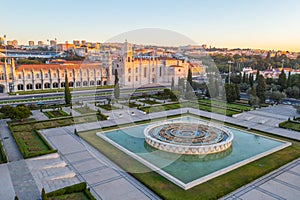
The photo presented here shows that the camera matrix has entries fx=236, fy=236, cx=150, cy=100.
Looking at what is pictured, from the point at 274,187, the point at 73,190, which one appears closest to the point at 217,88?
the point at 274,187

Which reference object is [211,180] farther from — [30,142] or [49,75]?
[49,75]

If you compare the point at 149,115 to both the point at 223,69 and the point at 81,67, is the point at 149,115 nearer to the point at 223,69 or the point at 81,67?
the point at 81,67

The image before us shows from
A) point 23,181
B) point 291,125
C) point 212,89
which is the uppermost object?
point 212,89

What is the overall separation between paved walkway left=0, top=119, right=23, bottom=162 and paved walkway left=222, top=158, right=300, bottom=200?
14332mm

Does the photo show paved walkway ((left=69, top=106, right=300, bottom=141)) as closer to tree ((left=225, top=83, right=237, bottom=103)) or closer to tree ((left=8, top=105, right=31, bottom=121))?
tree ((left=8, top=105, right=31, bottom=121))

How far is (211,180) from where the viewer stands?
14.1 metres

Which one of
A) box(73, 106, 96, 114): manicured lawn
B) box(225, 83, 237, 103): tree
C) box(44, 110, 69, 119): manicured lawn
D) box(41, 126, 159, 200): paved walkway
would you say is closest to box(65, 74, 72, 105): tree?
box(73, 106, 96, 114): manicured lawn

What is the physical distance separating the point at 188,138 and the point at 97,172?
26.7 feet

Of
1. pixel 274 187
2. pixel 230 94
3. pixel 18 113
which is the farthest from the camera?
pixel 230 94

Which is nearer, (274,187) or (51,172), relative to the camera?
(274,187)

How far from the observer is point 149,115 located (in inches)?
1162

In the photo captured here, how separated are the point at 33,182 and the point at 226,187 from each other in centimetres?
1099

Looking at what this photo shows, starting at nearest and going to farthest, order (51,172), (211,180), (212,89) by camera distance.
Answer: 1. (211,180)
2. (51,172)
3. (212,89)

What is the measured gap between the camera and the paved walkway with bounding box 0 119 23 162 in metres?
16.8
